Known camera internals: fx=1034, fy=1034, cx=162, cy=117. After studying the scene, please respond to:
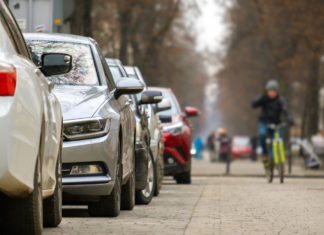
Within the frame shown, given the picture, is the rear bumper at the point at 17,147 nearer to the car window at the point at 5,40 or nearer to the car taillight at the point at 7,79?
the car taillight at the point at 7,79

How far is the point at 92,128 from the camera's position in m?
9.15

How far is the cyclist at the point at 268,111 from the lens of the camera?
19.1m

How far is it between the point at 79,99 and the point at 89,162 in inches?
24.8

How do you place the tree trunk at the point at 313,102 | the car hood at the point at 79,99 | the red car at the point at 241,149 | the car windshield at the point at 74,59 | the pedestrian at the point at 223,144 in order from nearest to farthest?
1. the car hood at the point at 79,99
2. the car windshield at the point at 74,59
3. the tree trunk at the point at 313,102
4. the pedestrian at the point at 223,144
5. the red car at the point at 241,149

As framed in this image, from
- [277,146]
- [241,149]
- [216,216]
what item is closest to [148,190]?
[216,216]

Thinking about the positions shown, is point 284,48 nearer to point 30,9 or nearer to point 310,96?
point 310,96

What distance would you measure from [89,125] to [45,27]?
32.6 ft

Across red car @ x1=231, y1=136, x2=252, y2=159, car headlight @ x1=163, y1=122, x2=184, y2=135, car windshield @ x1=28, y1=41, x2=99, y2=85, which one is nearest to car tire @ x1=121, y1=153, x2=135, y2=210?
car windshield @ x1=28, y1=41, x2=99, y2=85

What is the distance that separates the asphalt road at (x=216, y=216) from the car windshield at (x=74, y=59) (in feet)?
4.34

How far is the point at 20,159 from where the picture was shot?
6.02 meters

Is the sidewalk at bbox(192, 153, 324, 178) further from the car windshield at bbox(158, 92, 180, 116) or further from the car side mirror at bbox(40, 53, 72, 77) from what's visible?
the car side mirror at bbox(40, 53, 72, 77)

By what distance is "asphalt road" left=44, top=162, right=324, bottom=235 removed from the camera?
27.9ft

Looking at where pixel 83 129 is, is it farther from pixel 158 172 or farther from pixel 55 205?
pixel 158 172

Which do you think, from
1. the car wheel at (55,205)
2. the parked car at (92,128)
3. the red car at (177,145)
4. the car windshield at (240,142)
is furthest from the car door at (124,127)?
the car windshield at (240,142)
